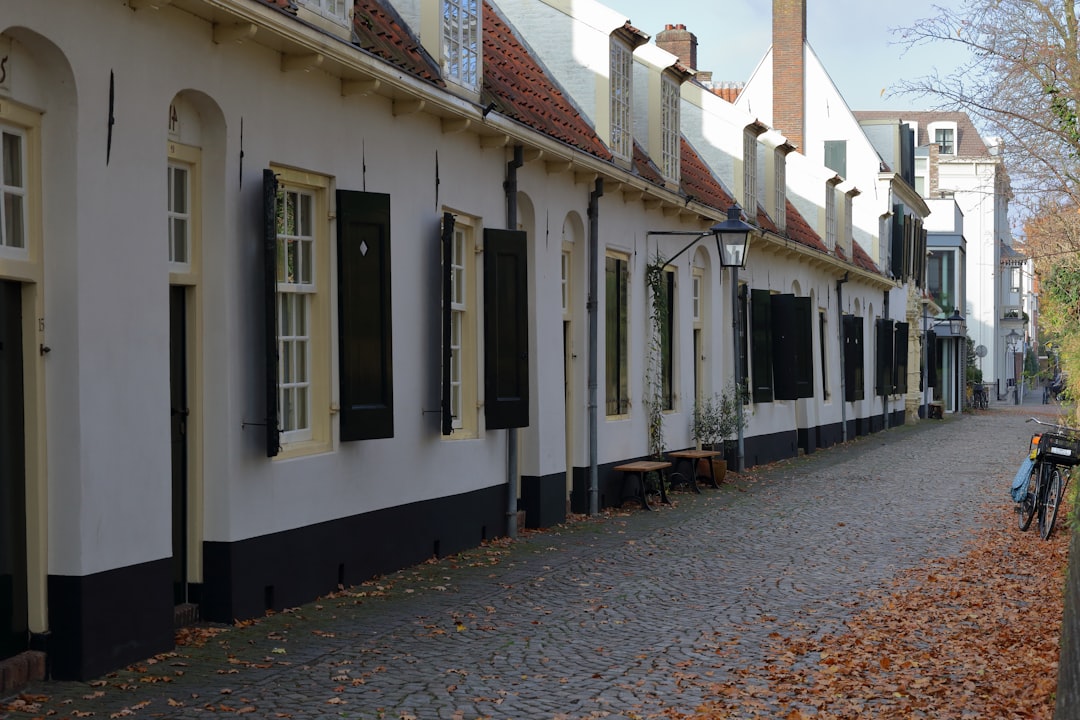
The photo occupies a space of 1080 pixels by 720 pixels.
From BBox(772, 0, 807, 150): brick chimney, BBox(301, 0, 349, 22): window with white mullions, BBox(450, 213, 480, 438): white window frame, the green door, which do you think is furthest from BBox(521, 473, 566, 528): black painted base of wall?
BBox(772, 0, 807, 150): brick chimney

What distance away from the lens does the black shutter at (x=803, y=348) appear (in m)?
26.9

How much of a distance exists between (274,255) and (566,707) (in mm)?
3783

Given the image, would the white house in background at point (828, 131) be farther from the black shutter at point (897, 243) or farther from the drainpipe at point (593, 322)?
the drainpipe at point (593, 322)

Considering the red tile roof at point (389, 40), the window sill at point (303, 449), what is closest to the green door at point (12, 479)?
the window sill at point (303, 449)

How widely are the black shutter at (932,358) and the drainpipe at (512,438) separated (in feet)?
127

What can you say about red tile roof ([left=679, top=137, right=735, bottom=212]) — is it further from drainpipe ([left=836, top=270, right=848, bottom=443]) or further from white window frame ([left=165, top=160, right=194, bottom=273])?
white window frame ([left=165, top=160, right=194, bottom=273])

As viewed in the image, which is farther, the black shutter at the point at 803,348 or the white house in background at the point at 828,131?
the white house in background at the point at 828,131

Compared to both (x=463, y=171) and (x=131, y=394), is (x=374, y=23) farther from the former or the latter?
(x=131, y=394)

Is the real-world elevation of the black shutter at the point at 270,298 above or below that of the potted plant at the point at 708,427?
above

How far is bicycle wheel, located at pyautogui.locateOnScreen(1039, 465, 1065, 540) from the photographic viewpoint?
14.0m

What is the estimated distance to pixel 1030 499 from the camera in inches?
582

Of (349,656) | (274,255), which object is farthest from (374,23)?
(349,656)

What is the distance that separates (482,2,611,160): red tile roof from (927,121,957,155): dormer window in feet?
192

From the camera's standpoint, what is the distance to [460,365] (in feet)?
43.6
